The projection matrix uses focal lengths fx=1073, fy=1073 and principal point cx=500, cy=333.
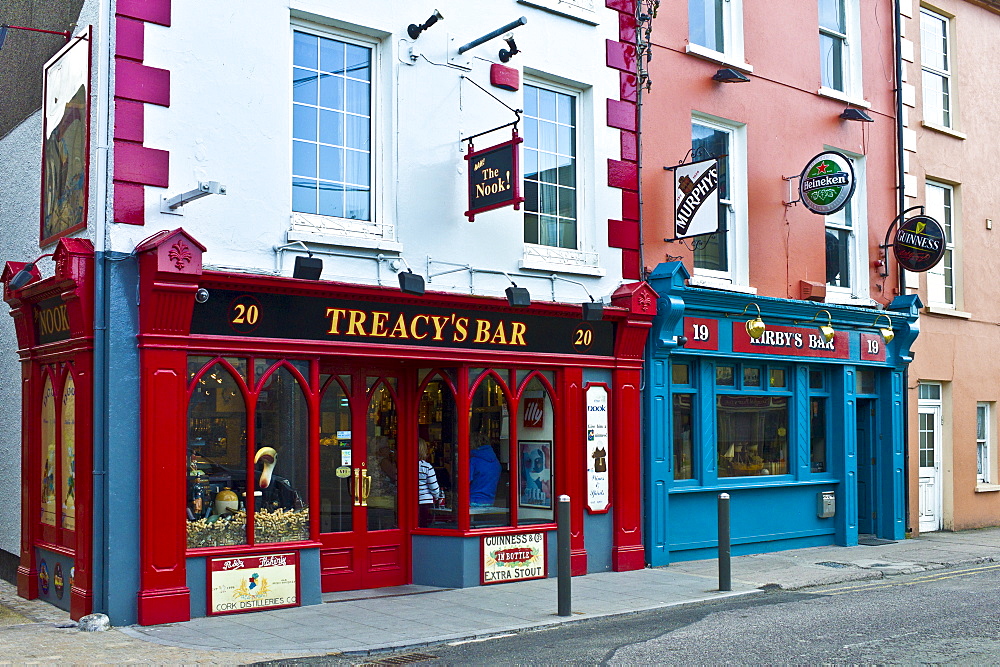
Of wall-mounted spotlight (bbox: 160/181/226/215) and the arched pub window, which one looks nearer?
wall-mounted spotlight (bbox: 160/181/226/215)

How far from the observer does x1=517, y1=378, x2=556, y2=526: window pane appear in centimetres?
1286

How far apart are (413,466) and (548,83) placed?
16.6 feet

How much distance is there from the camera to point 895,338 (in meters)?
17.3

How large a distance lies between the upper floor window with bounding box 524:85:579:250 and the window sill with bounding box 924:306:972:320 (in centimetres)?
776

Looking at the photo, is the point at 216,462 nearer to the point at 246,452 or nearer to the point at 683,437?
the point at 246,452

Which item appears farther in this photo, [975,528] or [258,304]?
[975,528]

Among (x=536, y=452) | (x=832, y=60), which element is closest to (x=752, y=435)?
(x=536, y=452)

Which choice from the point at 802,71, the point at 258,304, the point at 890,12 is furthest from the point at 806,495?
the point at 258,304

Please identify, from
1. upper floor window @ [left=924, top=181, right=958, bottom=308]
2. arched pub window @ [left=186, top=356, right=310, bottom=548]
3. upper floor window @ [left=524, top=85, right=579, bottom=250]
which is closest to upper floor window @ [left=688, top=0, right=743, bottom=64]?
upper floor window @ [left=524, top=85, right=579, bottom=250]

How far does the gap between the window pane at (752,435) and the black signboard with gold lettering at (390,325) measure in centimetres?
265

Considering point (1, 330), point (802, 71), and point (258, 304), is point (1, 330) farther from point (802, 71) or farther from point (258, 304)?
point (802, 71)

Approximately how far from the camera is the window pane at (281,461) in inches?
416

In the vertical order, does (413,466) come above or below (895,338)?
below

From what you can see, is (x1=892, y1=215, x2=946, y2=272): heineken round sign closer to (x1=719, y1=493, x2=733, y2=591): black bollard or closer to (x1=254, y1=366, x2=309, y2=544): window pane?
(x1=719, y1=493, x2=733, y2=591): black bollard
